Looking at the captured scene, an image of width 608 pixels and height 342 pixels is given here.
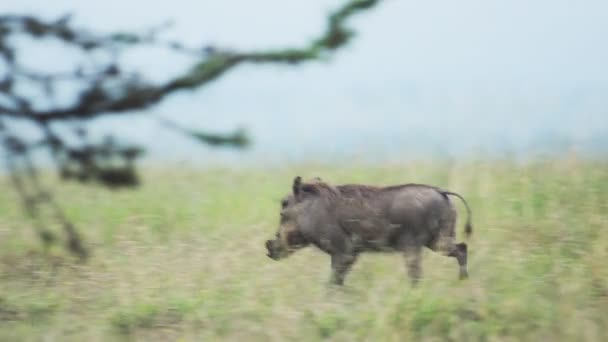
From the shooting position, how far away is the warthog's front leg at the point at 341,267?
6.57 meters

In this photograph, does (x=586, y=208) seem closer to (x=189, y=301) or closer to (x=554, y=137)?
(x=189, y=301)

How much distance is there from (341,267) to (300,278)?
0.37m

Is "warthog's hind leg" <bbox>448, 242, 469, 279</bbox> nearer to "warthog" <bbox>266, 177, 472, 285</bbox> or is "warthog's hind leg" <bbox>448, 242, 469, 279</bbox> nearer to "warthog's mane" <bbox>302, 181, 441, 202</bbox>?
"warthog" <bbox>266, 177, 472, 285</bbox>

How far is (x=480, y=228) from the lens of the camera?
7949mm

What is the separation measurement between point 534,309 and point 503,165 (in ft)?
16.2

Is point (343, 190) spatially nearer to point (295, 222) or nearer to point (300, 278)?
point (295, 222)

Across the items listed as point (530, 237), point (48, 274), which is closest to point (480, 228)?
point (530, 237)

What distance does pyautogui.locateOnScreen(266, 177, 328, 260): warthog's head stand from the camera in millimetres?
6785

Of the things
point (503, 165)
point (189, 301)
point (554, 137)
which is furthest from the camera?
point (554, 137)

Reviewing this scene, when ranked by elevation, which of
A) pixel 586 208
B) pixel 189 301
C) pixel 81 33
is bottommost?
pixel 189 301

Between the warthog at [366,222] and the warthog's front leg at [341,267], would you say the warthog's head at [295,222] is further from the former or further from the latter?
the warthog's front leg at [341,267]

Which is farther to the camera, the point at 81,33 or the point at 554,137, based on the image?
the point at 554,137

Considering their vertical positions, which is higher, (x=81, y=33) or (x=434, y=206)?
(x=81, y=33)

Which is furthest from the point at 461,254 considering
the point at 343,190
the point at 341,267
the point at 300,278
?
the point at 300,278
